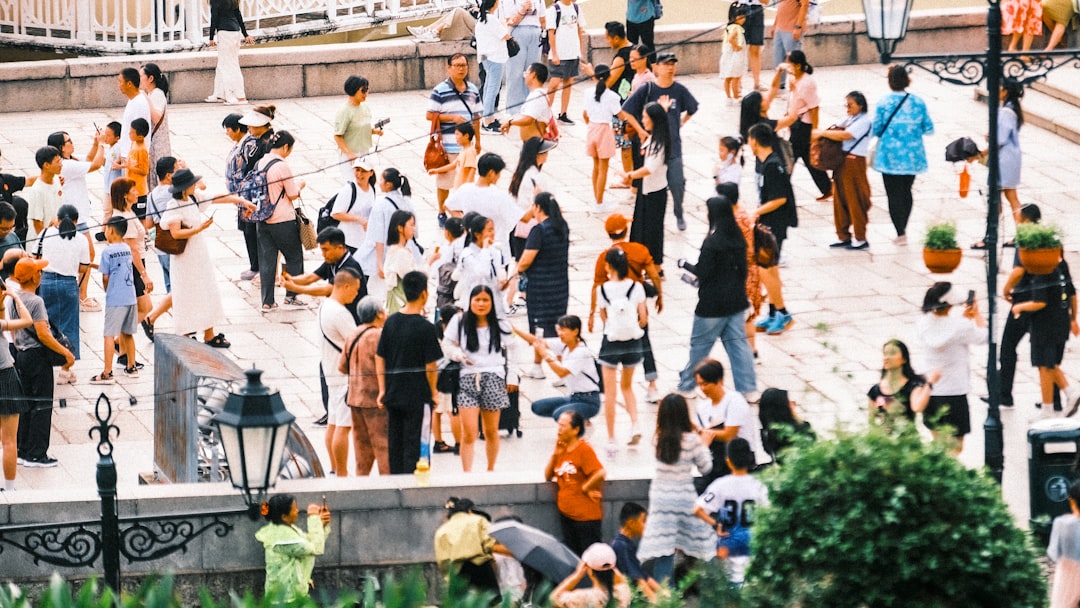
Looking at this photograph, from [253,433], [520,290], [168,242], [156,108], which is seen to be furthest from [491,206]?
[253,433]

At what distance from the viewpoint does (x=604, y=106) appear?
1691cm

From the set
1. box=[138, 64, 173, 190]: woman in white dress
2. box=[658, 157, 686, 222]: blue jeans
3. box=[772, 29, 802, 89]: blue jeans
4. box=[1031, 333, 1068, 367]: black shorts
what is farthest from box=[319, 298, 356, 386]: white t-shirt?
box=[772, 29, 802, 89]: blue jeans

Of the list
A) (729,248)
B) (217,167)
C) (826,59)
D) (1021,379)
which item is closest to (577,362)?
(729,248)

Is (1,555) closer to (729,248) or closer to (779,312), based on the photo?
(729,248)

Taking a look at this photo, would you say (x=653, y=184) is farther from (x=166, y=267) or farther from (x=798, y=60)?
(x=166, y=267)

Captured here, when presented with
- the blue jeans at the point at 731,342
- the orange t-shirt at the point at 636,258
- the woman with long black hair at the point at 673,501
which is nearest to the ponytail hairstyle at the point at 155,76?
the orange t-shirt at the point at 636,258

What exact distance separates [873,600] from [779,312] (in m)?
5.62

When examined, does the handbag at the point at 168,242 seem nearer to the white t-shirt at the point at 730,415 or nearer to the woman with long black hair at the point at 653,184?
the woman with long black hair at the point at 653,184

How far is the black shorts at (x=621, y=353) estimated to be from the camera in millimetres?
12898

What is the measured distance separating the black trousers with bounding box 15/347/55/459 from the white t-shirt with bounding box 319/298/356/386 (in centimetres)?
171

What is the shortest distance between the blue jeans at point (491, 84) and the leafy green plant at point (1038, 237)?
299 inches

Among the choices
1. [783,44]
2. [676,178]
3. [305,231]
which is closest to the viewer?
Result: [305,231]

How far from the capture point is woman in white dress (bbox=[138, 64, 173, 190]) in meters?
17.1

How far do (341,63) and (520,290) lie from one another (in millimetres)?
7411
